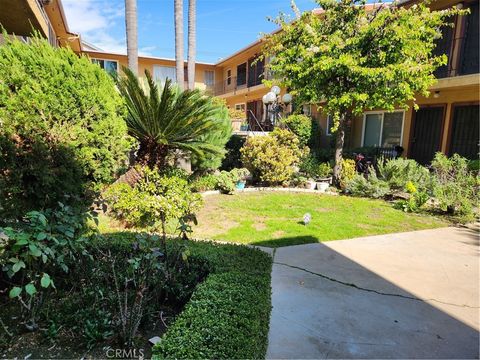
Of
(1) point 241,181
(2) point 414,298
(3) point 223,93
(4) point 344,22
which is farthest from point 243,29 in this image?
(2) point 414,298

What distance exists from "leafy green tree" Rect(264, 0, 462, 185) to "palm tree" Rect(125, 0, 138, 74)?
414 centimetres

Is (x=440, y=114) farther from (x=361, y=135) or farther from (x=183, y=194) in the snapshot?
(x=183, y=194)

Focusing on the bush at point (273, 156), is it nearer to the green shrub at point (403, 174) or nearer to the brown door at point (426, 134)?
the green shrub at point (403, 174)

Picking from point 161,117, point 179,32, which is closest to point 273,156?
point 161,117

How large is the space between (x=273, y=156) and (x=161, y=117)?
4465 millimetres

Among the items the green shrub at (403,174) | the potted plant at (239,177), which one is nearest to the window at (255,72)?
the potted plant at (239,177)

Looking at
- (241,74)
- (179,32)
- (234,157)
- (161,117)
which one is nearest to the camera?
(161,117)

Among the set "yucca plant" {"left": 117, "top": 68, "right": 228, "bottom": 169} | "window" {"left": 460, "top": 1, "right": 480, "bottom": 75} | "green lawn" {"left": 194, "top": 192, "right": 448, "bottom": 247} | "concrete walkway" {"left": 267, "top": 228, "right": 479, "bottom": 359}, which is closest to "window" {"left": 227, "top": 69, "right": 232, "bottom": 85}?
"window" {"left": 460, "top": 1, "right": 480, "bottom": 75}

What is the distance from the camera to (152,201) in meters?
4.51

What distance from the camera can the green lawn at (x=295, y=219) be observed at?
217 inches

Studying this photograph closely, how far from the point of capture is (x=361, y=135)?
49.4 ft

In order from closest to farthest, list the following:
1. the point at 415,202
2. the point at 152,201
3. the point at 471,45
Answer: the point at 152,201
the point at 415,202
the point at 471,45

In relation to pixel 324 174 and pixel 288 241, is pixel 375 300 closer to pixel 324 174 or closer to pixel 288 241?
pixel 288 241

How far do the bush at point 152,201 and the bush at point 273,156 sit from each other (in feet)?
16.6
